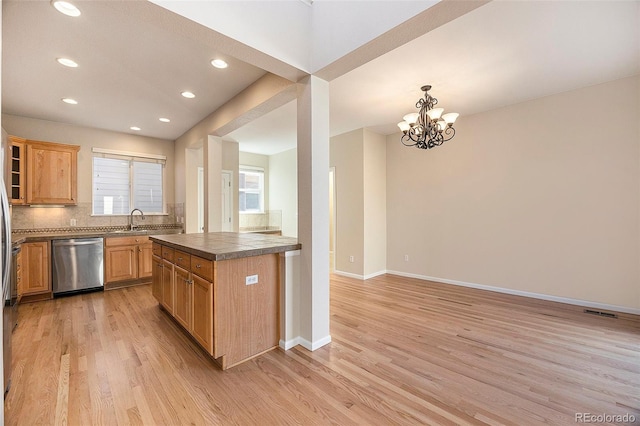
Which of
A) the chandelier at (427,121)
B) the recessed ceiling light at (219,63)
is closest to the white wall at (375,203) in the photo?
the chandelier at (427,121)

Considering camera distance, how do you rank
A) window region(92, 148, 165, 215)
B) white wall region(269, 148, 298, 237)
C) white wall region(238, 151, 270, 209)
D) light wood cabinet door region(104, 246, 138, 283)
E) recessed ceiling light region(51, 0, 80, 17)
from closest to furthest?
recessed ceiling light region(51, 0, 80, 17)
light wood cabinet door region(104, 246, 138, 283)
window region(92, 148, 165, 215)
white wall region(269, 148, 298, 237)
white wall region(238, 151, 270, 209)

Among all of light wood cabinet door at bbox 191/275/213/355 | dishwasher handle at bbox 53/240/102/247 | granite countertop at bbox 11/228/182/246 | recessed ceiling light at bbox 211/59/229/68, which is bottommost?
light wood cabinet door at bbox 191/275/213/355

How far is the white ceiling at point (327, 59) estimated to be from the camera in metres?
2.08

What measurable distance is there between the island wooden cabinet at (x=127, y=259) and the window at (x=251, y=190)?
2.48 m

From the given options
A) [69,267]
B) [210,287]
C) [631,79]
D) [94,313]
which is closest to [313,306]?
[210,287]

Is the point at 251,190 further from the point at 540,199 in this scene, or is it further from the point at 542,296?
the point at 542,296

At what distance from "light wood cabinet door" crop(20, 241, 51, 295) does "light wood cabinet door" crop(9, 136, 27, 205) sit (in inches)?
26.4

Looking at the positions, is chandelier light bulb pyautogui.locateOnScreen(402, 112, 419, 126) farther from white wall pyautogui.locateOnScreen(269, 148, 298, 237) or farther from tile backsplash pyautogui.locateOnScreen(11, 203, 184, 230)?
tile backsplash pyautogui.locateOnScreen(11, 203, 184, 230)

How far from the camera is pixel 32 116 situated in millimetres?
4094

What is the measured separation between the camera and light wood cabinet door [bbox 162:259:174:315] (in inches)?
111

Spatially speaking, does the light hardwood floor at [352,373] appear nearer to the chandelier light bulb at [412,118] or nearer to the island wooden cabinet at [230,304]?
the island wooden cabinet at [230,304]

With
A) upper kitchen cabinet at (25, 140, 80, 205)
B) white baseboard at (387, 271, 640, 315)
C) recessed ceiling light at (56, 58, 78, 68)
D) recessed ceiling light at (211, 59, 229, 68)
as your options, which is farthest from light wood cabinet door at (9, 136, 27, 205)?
white baseboard at (387, 271, 640, 315)

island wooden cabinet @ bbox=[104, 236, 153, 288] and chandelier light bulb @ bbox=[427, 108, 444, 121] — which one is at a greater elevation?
chandelier light bulb @ bbox=[427, 108, 444, 121]

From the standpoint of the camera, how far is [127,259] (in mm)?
4422
